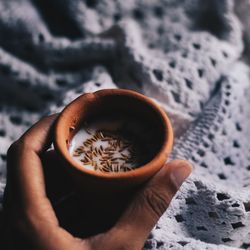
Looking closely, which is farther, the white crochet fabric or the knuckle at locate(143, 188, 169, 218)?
the white crochet fabric

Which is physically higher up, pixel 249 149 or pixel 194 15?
pixel 194 15

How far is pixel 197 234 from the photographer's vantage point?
87 cm

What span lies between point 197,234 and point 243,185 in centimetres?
15

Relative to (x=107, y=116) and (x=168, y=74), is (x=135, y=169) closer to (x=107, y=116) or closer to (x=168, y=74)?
(x=107, y=116)

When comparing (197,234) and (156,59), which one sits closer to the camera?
(197,234)

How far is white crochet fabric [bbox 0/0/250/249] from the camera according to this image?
2.83 ft

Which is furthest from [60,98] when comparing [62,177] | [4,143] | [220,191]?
[220,191]

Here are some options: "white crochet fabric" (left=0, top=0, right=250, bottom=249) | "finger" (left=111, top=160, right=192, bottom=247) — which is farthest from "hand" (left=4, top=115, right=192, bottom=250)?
"white crochet fabric" (left=0, top=0, right=250, bottom=249)

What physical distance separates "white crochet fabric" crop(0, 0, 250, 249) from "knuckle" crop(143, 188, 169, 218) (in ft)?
0.53

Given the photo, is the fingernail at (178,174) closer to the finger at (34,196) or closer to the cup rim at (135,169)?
the cup rim at (135,169)

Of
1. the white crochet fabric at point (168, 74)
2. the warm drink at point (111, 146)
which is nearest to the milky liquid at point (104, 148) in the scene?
the warm drink at point (111, 146)

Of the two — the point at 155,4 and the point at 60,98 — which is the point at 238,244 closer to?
the point at 60,98

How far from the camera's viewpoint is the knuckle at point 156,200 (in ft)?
2.22

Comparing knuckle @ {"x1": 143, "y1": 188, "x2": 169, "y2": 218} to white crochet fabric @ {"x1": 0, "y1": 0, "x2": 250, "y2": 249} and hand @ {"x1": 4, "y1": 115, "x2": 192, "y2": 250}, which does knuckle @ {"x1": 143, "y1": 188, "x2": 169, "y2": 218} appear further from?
white crochet fabric @ {"x1": 0, "y1": 0, "x2": 250, "y2": 249}
